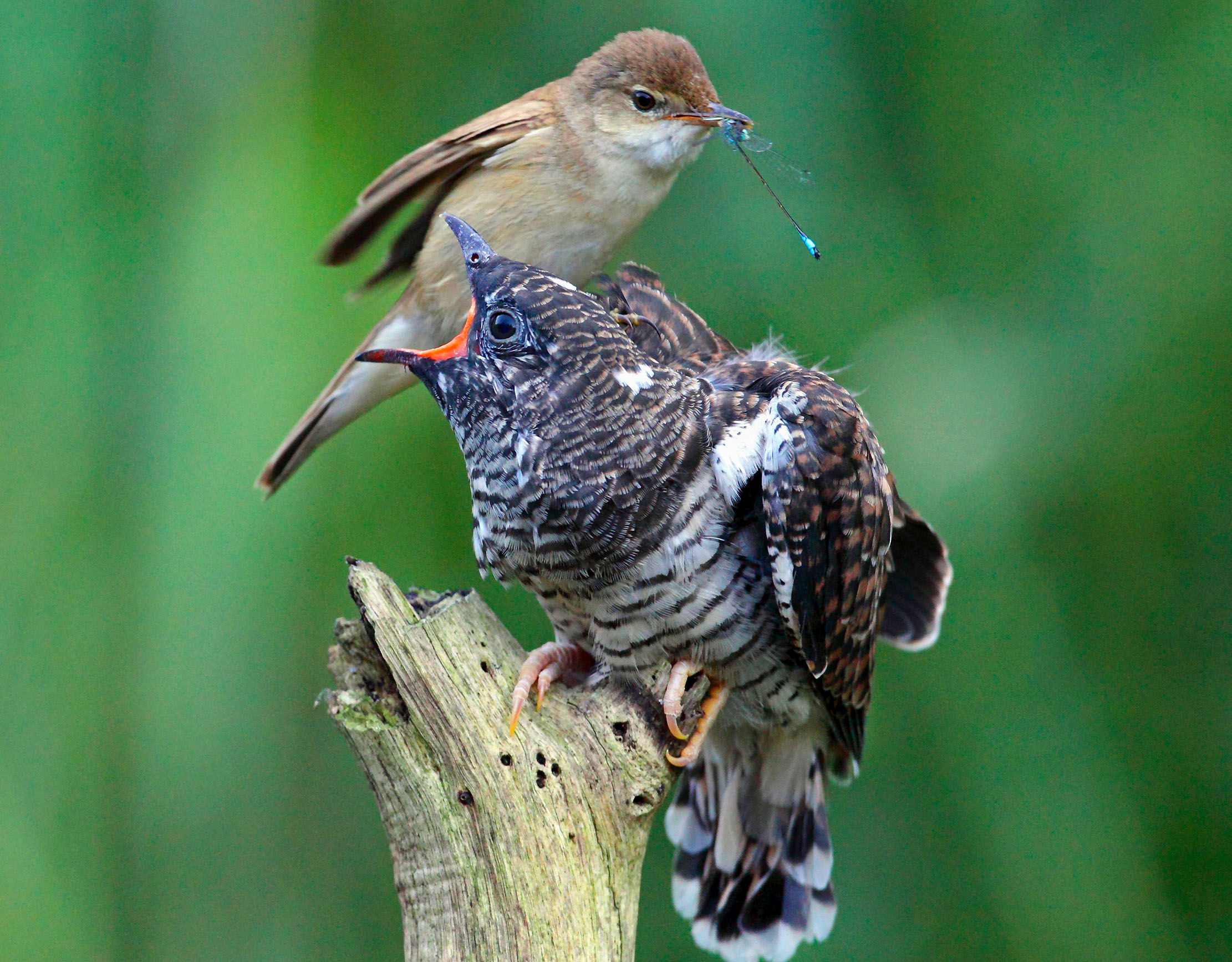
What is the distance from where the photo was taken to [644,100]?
187cm

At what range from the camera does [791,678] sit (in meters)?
1.72

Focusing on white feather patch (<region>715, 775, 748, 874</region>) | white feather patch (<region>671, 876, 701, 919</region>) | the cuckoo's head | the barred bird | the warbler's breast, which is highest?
the warbler's breast

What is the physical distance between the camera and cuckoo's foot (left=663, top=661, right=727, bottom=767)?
4.86 feet

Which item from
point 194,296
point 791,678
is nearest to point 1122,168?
point 791,678

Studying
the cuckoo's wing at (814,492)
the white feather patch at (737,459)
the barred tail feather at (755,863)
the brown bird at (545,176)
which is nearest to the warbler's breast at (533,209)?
the brown bird at (545,176)

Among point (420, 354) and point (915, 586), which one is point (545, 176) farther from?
point (915, 586)

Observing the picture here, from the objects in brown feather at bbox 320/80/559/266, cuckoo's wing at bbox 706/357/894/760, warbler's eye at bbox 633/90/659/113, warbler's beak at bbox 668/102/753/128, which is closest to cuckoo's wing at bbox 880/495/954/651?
cuckoo's wing at bbox 706/357/894/760

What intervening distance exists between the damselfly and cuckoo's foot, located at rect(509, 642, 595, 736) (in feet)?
2.31

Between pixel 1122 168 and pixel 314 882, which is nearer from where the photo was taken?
pixel 1122 168

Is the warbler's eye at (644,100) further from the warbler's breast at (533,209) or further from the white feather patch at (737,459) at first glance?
the white feather patch at (737,459)

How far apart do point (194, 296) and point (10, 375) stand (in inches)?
19.8

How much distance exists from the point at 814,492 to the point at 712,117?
2.38 feet

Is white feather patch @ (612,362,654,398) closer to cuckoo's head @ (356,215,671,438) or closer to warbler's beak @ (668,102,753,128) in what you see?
cuckoo's head @ (356,215,671,438)

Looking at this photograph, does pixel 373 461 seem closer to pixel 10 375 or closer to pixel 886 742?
pixel 10 375
